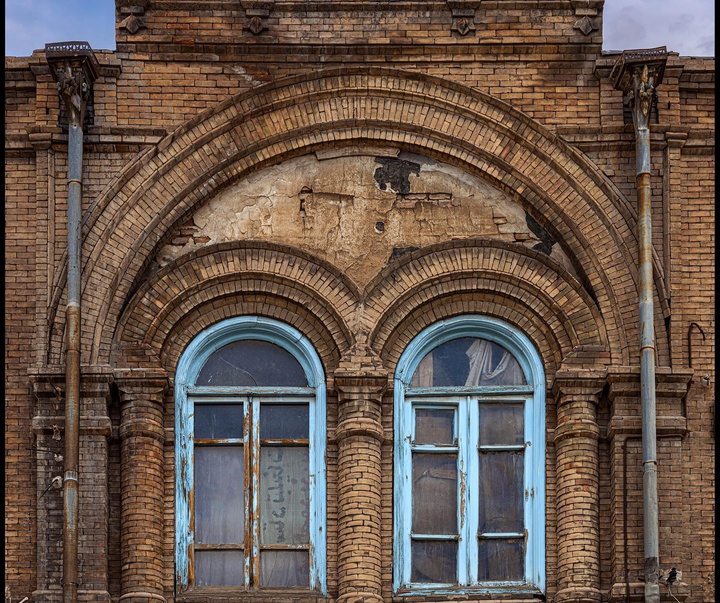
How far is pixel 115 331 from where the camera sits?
2234 cm

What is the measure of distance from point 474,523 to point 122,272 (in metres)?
3.99

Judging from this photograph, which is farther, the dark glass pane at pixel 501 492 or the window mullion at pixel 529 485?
the dark glass pane at pixel 501 492

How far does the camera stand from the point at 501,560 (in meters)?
22.0

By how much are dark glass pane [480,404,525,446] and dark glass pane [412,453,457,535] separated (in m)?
0.37

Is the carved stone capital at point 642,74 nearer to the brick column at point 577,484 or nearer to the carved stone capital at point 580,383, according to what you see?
the carved stone capital at point 580,383

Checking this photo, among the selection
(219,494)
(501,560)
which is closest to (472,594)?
(501,560)

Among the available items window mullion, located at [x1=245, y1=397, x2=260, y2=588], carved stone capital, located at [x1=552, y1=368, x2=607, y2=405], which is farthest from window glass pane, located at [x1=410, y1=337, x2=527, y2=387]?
window mullion, located at [x1=245, y1=397, x2=260, y2=588]

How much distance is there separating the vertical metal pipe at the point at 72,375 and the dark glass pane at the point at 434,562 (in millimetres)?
3085

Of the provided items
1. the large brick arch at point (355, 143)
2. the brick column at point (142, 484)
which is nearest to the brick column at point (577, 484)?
the large brick arch at point (355, 143)

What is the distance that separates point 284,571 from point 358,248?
3.11m

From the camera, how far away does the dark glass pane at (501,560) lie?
21.9 metres

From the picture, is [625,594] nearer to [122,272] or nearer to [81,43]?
[122,272]

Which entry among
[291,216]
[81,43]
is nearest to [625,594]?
[291,216]

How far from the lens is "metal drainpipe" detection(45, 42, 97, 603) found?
2141cm
